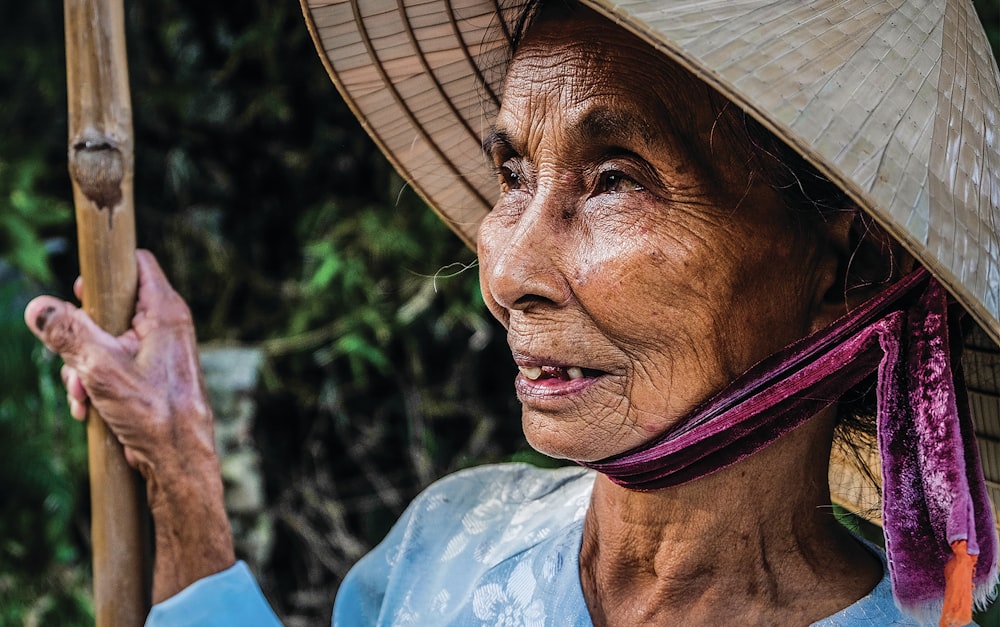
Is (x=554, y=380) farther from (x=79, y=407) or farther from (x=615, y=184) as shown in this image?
(x=79, y=407)

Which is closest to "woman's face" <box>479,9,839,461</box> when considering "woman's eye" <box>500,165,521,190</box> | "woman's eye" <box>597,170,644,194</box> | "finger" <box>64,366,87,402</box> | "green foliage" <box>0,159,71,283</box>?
"woman's eye" <box>597,170,644,194</box>

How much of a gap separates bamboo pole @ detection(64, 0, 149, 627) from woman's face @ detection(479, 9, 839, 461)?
0.74 metres

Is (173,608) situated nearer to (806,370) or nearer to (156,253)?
(806,370)

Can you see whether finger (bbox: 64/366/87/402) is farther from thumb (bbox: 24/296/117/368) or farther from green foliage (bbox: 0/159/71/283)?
green foliage (bbox: 0/159/71/283)

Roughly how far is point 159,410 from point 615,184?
0.90m

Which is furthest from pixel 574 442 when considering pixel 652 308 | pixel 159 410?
pixel 159 410

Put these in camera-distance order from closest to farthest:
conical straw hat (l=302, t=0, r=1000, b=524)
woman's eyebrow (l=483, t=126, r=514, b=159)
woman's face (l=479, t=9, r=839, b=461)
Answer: conical straw hat (l=302, t=0, r=1000, b=524)
woman's face (l=479, t=9, r=839, b=461)
woman's eyebrow (l=483, t=126, r=514, b=159)

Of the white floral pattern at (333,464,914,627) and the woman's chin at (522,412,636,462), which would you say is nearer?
the woman's chin at (522,412,636,462)

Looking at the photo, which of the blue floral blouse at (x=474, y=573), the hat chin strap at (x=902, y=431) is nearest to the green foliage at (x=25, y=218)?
the blue floral blouse at (x=474, y=573)

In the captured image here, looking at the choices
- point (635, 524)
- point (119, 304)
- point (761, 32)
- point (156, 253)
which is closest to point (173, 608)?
point (119, 304)

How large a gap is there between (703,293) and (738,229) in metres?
0.09

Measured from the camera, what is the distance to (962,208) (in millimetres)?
1155

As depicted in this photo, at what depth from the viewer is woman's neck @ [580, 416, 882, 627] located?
4.56 ft

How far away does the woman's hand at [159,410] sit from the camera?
67.8 inches
